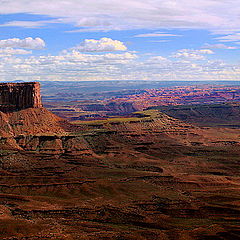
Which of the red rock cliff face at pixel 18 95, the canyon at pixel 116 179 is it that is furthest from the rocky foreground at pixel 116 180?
the red rock cliff face at pixel 18 95

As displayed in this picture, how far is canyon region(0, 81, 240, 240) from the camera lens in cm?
7262

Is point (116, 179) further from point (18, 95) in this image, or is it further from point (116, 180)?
point (18, 95)

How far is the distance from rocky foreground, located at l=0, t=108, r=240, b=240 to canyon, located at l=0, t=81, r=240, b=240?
22cm

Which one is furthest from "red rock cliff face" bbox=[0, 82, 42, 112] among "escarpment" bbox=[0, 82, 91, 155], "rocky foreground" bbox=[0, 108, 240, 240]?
"rocky foreground" bbox=[0, 108, 240, 240]

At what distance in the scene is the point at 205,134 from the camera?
19162 centimetres

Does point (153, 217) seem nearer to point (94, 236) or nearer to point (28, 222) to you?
point (94, 236)

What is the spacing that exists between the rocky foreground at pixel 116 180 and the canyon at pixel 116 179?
0.71 feet

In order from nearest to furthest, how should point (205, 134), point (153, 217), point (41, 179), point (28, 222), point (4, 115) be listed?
point (28, 222)
point (153, 217)
point (41, 179)
point (4, 115)
point (205, 134)

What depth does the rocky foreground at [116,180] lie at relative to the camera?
238 ft

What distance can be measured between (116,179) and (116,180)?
5.13 ft

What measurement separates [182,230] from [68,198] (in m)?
38.7

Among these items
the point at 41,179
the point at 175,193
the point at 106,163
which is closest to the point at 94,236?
the point at 175,193

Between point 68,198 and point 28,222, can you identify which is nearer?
point 28,222

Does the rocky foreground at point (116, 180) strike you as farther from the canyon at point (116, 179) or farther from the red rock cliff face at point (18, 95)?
the red rock cliff face at point (18, 95)
